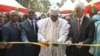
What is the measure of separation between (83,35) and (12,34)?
200 cm

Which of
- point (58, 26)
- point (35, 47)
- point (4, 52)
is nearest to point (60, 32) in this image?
point (58, 26)

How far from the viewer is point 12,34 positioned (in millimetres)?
9766

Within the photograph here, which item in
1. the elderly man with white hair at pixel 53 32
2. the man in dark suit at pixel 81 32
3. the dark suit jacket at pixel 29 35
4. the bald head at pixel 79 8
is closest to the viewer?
the bald head at pixel 79 8

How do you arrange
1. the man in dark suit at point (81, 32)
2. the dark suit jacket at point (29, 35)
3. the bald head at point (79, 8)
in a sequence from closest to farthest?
the bald head at point (79, 8)
the man in dark suit at point (81, 32)
the dark suit jacket at point (29, 35)

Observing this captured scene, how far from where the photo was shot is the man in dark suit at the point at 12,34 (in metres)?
9.66

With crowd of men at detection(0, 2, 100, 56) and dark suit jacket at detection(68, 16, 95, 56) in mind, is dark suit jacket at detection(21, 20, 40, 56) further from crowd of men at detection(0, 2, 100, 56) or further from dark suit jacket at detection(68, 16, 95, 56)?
dark suit jacket at detection(68, 16, 95, 56)

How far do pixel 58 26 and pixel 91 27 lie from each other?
1.16 m

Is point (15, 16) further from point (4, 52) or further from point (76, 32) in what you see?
point (76, 32)

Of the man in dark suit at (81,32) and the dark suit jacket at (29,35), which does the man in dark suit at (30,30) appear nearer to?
the dark suit jacket at (29,35)

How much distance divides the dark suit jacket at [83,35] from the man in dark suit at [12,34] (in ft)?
5.02

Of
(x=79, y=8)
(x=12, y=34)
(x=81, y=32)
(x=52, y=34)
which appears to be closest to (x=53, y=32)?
(x=52, y=34)

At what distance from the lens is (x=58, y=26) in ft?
32.5

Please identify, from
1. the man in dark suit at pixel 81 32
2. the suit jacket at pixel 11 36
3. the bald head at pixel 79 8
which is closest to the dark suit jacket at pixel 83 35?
the man in dark suit at pixel 81 32

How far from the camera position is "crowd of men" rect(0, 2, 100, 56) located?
30.1ft
